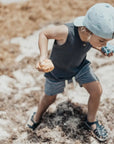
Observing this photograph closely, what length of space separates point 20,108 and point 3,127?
13.1 inches

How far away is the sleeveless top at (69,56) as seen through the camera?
1.84 m

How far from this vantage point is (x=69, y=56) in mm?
1921

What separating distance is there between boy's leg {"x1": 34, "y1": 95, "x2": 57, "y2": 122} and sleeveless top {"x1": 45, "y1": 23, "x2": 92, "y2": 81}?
9.4 inches

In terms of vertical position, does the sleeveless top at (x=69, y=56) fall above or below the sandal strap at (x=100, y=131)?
above

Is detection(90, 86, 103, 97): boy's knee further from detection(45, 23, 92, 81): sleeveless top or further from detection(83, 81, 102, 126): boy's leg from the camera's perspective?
detection(45, 23, 92, 81): sleeveless top

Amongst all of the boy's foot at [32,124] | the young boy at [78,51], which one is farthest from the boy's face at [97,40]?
the boy's foot at [32,124]

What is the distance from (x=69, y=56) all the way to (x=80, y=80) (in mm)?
233

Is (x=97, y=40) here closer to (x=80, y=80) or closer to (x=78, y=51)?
(x=78, y=51)

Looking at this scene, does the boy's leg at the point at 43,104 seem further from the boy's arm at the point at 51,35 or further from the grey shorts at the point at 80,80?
the boy's arm at the point at 51,35

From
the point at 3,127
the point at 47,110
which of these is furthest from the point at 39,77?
the point at 3,127

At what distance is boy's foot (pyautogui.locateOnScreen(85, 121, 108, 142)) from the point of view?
7.18ft

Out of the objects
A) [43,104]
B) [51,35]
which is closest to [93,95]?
[43,104]

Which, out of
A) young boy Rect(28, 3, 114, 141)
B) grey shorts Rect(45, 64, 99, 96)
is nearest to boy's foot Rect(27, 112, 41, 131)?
young boy Rect(28, 3, 114, 141)

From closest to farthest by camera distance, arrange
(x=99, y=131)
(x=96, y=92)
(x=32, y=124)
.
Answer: (x=96, y=92) < (x=99, y=131) < (x=32, y=124)
